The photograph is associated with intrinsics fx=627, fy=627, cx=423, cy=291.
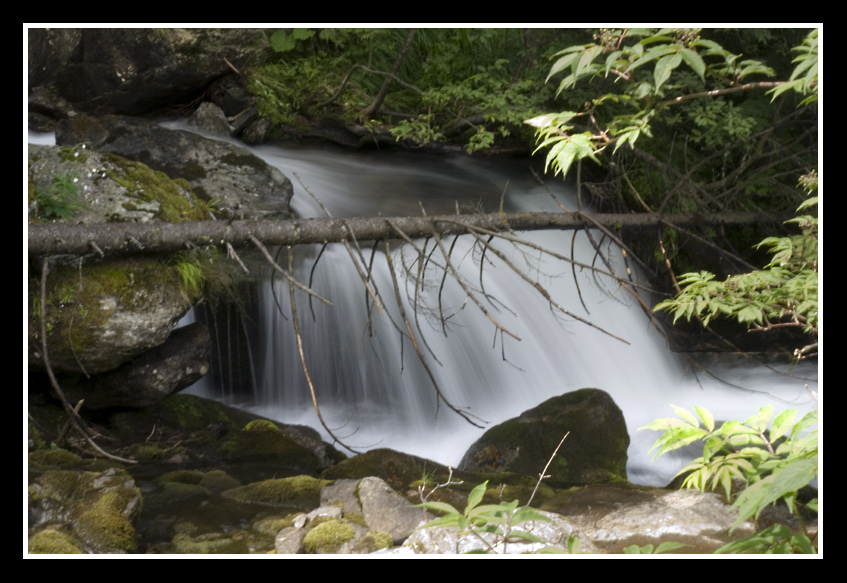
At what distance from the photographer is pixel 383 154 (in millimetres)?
4230

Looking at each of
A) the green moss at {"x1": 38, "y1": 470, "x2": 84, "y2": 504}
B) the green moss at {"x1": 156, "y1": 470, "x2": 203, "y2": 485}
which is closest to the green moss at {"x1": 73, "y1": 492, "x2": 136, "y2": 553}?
the green moss at {"x1": 38, "y1": 470, "x2": 84, "y2": 504}

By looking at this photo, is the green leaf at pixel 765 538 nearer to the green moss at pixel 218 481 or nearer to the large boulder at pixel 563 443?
the large boulder at pixel 563 443

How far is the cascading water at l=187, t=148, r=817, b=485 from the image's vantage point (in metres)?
3.21

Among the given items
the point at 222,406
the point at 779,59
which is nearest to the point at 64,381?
the point at 222,406

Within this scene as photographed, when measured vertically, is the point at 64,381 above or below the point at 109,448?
above

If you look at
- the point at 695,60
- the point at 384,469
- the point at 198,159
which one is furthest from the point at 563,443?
the point at 198,159

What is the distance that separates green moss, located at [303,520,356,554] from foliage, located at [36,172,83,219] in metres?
1.63

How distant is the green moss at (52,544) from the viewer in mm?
2031

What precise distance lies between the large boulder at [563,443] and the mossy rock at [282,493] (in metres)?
0.75

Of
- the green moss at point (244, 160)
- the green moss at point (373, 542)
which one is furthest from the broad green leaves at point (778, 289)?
the green moss at point (244, 160)

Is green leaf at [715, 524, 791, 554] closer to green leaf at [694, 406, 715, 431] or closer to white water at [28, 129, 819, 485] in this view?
green leaf at [694, 406, 715, 431]

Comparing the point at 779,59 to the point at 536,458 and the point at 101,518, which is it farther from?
the point at 101,518

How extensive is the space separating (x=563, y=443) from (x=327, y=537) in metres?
1.26

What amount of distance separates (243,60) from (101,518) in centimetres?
294
